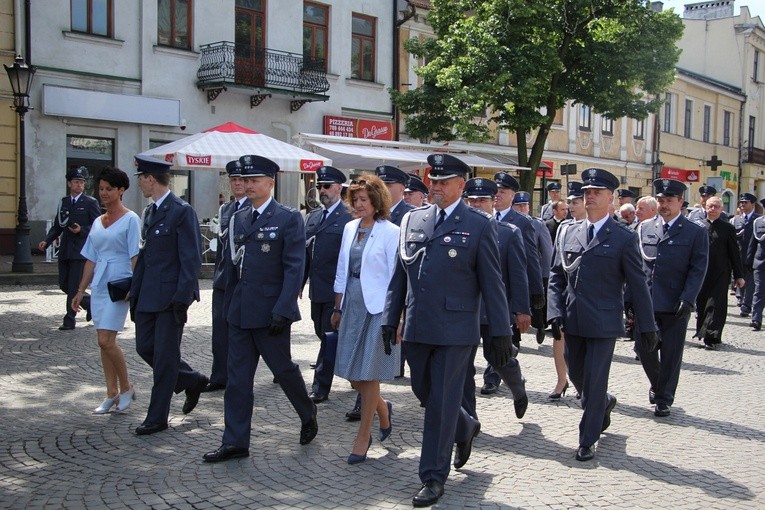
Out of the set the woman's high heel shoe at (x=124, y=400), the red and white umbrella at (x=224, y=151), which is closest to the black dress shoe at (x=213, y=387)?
the woman's high heel shoe at (x=124, y=400)

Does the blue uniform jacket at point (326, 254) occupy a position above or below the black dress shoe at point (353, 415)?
above

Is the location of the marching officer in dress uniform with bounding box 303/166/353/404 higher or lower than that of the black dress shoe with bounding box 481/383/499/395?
higher

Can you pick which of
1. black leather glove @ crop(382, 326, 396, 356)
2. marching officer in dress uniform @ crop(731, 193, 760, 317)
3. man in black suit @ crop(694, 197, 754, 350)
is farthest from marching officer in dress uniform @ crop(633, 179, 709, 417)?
marching officer in dress uniform @ crop(731, 193, 760, 317)

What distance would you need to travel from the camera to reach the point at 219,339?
26.3ft

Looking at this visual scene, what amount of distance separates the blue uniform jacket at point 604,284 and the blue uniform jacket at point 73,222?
698 centimetres

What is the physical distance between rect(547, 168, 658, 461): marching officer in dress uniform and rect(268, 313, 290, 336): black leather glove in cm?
215

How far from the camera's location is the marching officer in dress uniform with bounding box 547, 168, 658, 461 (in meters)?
6.18

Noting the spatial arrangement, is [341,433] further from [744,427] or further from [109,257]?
[744,427]

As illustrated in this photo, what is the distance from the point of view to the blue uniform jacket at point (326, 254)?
7.79m

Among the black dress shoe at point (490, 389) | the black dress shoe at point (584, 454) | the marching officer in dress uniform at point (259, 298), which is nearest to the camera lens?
the marching officer in dress uniform at point (259, 298)

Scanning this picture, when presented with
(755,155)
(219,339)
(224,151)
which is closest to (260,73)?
(224,151)

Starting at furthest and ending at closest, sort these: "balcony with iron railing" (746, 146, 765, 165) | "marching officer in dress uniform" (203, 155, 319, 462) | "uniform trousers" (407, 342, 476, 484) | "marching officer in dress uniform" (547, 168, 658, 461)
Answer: "balcony with iron railing" (746, 146, 765, 165) → "marching officer in dress uniform" (547, 168, 658, 461) → "marching officer in dress uniform" (203, 155, 319, 462) → "uniform trousers" (407, 342, 476, 484)

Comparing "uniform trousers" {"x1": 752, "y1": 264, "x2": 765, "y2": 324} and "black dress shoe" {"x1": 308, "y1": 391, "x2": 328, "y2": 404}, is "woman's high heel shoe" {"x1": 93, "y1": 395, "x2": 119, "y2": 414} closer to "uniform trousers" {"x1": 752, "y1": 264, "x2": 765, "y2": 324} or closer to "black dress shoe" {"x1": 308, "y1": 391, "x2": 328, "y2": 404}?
"black dress shoe" {"x1": 308, "y1": 391, "x2": 328, "y2": 404}

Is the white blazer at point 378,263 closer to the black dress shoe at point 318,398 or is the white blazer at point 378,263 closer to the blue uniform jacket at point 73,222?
the black dress shoe at point 318,398
